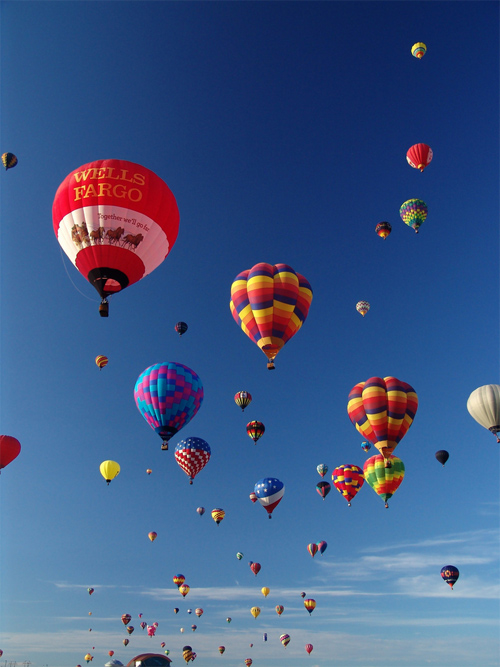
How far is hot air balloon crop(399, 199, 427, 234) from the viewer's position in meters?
30.1

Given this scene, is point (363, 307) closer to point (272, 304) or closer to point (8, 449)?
point (272, 304)

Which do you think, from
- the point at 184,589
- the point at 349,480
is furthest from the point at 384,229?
the point at 184,589

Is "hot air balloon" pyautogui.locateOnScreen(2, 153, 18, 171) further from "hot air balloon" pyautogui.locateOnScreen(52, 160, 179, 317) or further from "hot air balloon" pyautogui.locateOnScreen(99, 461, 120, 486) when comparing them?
"hot air balloon" pyautogui.locateOnScreen(99, 461, 120, 486)

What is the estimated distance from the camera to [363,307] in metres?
33.4

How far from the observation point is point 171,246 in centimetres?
1566

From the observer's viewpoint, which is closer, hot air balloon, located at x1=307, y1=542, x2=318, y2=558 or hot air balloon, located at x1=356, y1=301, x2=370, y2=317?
hot air balloon, located at x1=356, y1=301, x2=370, y2=317

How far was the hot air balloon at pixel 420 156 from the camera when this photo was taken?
28.8 metres

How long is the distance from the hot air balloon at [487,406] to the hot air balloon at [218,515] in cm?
2225

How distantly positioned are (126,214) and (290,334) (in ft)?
35.0

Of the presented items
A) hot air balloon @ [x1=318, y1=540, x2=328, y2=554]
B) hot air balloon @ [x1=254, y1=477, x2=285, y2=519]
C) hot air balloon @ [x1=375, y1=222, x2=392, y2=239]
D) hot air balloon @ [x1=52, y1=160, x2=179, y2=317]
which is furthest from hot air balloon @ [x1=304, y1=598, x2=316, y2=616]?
hot air balloon @ [x1=52, y1=160, x2=179, y2=317]

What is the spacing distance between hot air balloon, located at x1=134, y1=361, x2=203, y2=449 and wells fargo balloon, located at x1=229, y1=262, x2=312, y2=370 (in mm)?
4331

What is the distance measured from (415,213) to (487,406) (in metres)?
12.6

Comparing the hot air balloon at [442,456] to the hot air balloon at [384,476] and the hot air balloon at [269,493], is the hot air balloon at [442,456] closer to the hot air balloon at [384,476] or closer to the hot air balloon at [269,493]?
the hot air balloon at [384,476]

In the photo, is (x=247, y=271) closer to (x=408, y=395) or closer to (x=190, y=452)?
(x=408, y=395)
